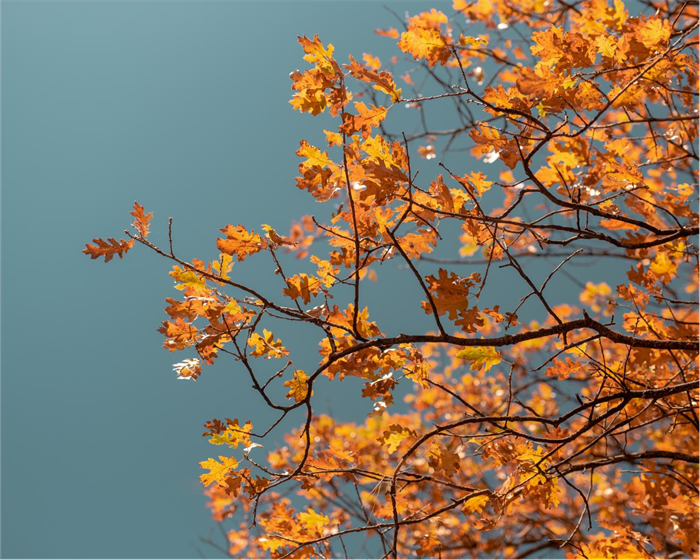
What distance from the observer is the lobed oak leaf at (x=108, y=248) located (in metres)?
1.68

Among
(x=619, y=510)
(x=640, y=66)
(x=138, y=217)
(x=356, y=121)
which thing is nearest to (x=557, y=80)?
(x=640, y=66)

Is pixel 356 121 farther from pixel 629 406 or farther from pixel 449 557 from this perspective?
pixel 449 557

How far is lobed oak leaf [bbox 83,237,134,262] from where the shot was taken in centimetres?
168

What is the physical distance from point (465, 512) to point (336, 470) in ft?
1.49

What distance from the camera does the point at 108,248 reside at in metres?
1.70

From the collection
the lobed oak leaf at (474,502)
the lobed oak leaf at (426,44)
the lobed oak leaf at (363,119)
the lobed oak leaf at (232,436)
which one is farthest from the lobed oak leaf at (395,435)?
the lobed oak leaf at (426,44)

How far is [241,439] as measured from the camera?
1925 mm

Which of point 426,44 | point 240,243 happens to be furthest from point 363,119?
point 426,44

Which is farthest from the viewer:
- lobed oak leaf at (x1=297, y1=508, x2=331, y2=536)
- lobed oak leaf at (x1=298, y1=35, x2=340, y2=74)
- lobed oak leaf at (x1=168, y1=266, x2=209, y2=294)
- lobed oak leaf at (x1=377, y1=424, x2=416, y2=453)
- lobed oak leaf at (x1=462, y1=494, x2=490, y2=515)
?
lobed oak leaf at (x1=297, y1=508, x2=331, y2=536)

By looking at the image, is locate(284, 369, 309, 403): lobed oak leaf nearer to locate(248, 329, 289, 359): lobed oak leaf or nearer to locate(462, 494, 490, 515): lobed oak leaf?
locate(248, 329, 289, 359): lobed oak leaf

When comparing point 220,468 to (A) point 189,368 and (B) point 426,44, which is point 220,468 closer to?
(A) point 189,368

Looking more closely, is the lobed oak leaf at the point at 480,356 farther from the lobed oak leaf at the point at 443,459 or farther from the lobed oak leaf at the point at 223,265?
the lobed oak leaf at the point at 223,265

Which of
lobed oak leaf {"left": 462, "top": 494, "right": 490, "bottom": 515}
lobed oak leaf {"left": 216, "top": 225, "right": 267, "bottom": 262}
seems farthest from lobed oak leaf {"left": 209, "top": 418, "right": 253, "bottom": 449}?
lobed oak leaf {"left": 462, "top": 494, "right": 490, "bottom": 515}

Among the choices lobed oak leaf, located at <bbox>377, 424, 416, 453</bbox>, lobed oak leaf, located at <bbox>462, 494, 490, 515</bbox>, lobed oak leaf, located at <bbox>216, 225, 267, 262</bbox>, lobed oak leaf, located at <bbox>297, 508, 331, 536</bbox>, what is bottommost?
lobed oak leaf, located at <bbox>462, 494, 490, 515</bbox>
